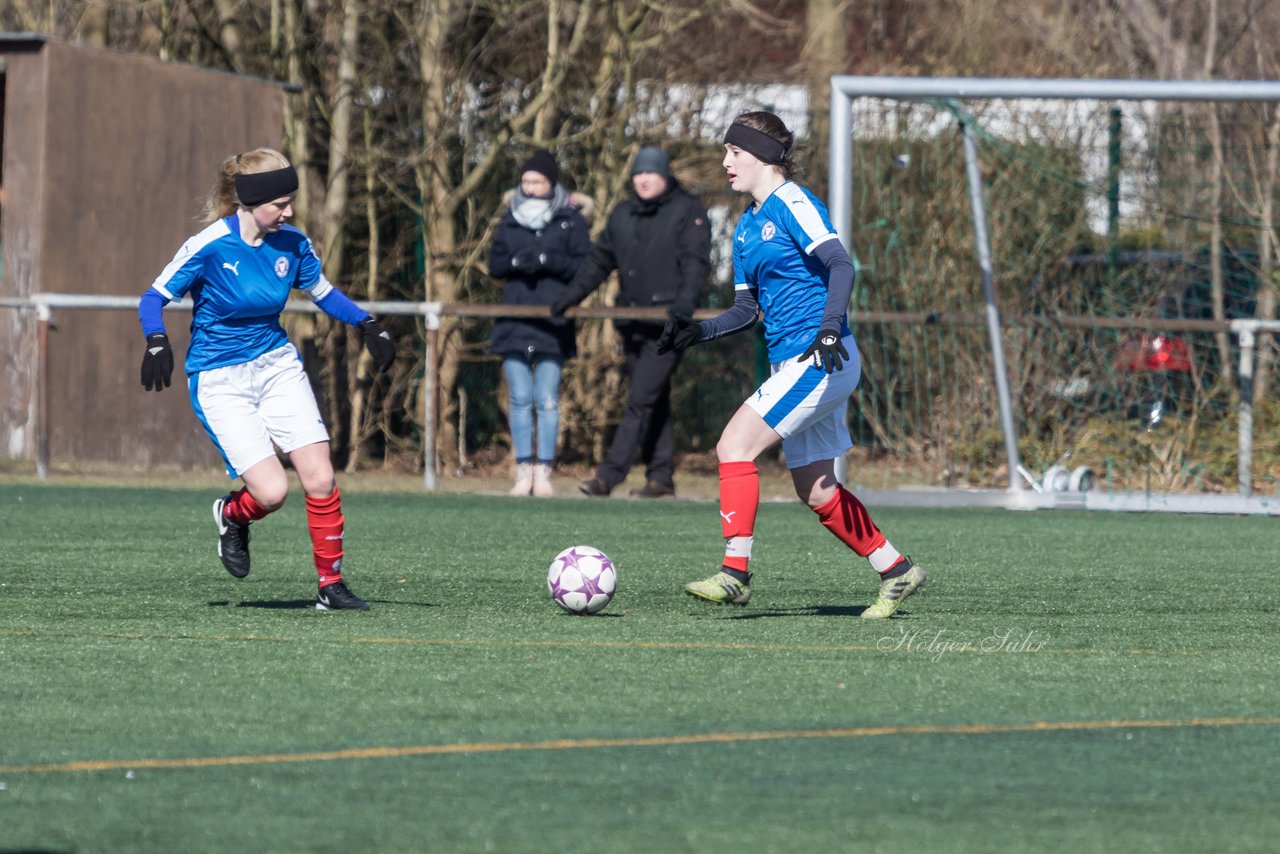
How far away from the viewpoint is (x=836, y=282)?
Result: 715 cm

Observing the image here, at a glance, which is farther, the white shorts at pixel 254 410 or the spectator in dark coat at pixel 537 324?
the spectator in dark coat at pixel 537 324

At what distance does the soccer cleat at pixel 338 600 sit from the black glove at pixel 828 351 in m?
1.83

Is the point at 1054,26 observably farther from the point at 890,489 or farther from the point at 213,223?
the point at 213,223

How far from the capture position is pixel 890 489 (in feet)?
44.7

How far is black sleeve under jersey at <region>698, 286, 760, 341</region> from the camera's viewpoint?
7699 millimetres

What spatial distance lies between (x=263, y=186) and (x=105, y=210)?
753 centimetres

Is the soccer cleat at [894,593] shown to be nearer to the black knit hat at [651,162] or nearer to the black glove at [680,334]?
the black glove at [680,334]

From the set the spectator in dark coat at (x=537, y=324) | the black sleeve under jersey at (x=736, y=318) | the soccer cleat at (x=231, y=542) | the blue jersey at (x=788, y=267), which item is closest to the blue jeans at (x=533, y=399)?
the spectator in dark coat at (x=537, y=324)

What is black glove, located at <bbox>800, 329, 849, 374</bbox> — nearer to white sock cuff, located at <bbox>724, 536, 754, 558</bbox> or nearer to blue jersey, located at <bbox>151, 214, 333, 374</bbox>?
white sock cuff, located at <bbox>724, 536, 754, 558</bbox>

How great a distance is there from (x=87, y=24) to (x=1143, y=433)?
8900 millimetres

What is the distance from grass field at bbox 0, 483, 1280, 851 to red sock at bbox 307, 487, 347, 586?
18 centimetres

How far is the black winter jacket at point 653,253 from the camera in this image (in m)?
12.9

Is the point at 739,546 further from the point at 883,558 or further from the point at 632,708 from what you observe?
the point at 632,708

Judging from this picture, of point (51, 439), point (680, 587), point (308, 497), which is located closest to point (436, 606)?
point (308, 497)
